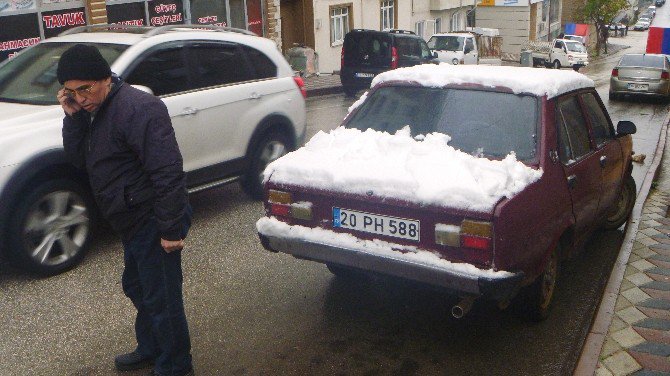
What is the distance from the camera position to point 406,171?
14.2ft

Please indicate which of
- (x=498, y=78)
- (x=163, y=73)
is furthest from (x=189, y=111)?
(x=498, y=78)

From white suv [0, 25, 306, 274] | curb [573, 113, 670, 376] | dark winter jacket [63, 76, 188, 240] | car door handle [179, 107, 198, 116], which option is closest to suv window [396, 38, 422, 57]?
white suv [0, 25, 306, 274]

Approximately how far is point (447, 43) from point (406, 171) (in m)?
25.7

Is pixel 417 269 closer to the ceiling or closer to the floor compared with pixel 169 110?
closer to the floor

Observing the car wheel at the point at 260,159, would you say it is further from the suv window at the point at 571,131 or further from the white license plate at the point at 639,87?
the white license plate at the point at 639,87

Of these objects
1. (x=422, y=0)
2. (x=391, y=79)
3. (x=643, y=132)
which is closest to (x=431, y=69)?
(x=391, y=79)

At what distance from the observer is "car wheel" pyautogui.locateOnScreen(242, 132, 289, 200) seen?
7598 mm

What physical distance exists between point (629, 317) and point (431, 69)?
2286 millimetres

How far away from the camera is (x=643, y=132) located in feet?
48.8

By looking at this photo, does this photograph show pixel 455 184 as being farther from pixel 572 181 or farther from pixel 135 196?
pixel 135 196

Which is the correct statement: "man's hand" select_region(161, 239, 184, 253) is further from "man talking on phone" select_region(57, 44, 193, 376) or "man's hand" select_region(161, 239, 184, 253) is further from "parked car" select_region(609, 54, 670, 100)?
"parked car" select_region(609, 54, 670, 100)

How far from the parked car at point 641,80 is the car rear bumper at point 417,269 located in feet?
61.3

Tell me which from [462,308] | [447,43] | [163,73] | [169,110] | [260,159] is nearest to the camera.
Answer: [462,308]

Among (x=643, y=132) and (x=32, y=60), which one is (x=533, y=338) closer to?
(x=32, y=60)
